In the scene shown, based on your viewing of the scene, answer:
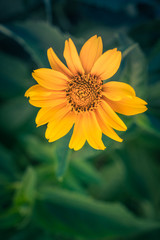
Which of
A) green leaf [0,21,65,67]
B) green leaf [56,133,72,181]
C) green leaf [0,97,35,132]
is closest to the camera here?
green leaf [56,133,72,181]

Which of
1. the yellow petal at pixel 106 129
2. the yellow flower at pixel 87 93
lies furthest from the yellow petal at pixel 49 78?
the yellow petal at pixel 106 129

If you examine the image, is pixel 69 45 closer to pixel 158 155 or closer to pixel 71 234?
pixel 71 234

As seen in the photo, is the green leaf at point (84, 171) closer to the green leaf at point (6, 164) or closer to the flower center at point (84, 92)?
the green leaf at point (6, 164)

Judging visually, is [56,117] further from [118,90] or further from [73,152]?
[73,152]

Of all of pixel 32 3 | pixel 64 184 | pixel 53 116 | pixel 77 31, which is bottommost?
pixel 64 184

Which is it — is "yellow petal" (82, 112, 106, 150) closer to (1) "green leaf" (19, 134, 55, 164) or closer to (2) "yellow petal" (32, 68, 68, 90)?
(2) "yellow petal" (32, 68, 68, 90)

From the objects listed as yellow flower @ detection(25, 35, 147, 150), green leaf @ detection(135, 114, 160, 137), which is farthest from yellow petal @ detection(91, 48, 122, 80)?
green leaf @ detection(135, 114, 160, 137)

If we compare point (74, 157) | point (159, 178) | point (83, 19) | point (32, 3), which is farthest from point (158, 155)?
point (32, 3)
